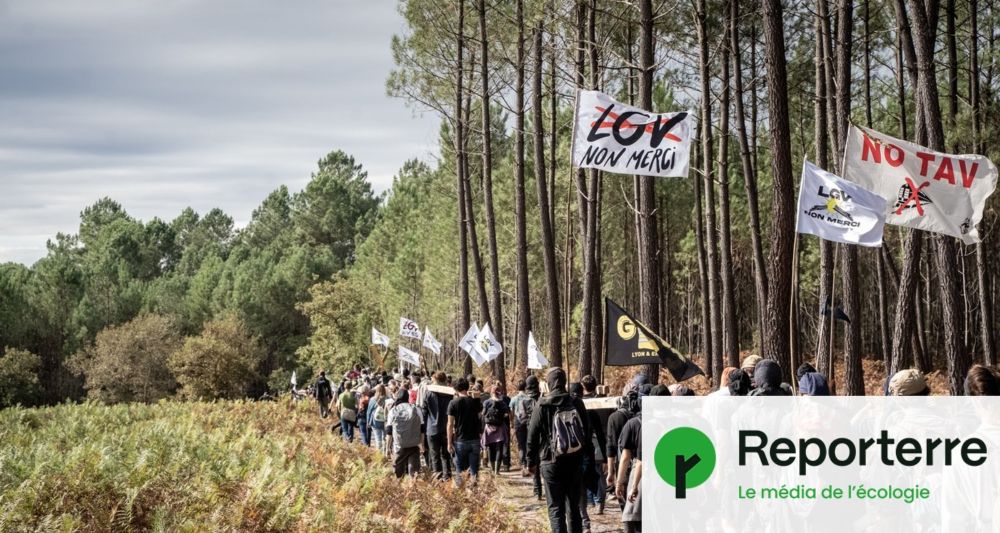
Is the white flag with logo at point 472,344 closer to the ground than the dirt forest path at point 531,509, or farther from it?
farther from it

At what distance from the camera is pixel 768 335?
45.5ft

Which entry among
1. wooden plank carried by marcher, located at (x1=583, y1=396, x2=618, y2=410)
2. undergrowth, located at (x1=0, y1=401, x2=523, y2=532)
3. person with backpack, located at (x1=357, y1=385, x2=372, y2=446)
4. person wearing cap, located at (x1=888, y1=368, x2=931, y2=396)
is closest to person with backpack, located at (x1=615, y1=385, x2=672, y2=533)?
wooden plank carried by marcher, located at (x1=583, y1=396, x2=618, y2=410)

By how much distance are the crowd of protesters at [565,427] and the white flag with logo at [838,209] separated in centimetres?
163

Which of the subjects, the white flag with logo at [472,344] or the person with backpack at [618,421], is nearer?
the person with backpack at [618,421]

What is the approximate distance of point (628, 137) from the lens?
14477 mm

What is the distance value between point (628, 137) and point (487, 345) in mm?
10017

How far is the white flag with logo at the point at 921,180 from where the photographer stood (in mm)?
11883

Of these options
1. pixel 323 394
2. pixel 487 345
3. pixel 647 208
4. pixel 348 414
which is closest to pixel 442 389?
pixel 647 208

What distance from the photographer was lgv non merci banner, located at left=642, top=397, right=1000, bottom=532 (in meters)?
6.22

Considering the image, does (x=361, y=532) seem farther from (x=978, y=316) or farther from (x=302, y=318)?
(x=302, y=318)

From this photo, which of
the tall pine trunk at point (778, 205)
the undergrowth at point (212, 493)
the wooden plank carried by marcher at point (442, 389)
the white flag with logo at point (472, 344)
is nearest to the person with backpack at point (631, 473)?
the undergrowth at point (212, 493)

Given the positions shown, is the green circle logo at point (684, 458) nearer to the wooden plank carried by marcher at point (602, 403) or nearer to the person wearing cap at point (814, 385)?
the person wearing cap at point (814, 385)

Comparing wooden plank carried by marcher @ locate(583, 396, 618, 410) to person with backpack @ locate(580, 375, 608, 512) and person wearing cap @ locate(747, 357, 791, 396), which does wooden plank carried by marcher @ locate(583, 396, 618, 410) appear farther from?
person wearing cap @ locate(747, 357, 791, 396)

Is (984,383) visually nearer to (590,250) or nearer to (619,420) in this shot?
(619,420)
